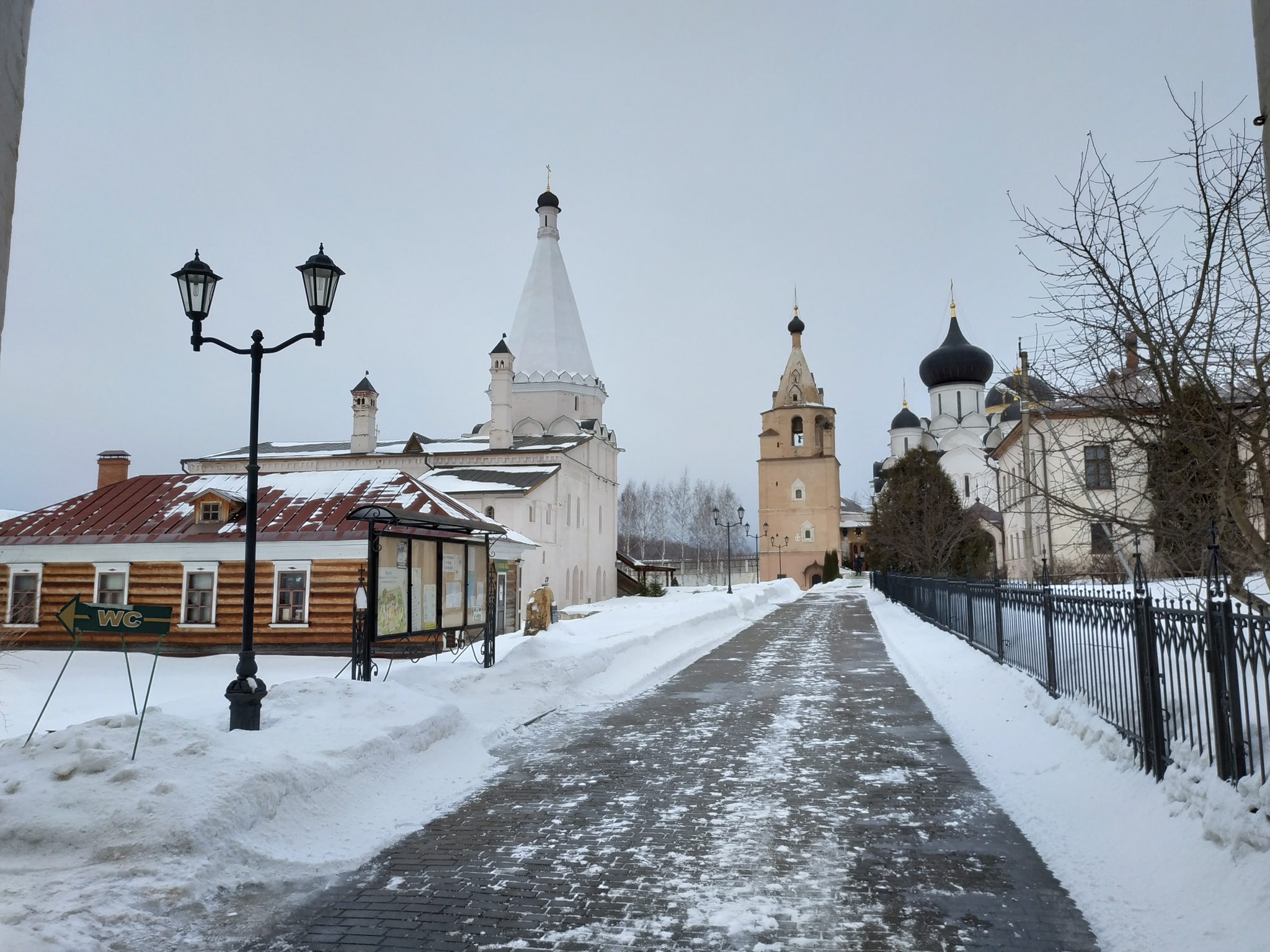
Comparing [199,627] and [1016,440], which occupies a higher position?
[1016,440]

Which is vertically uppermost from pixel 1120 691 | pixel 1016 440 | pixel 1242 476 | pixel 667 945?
pixel 1016 440

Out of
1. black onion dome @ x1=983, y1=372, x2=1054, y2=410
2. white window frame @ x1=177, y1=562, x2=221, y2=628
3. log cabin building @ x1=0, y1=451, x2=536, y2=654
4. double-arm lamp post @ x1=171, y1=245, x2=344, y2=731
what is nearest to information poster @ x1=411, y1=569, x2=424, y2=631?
double-arm lamp post @ x1=171, y1=245, x2=344, y2=731

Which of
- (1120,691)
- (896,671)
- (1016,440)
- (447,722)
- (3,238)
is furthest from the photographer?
(1016,440)

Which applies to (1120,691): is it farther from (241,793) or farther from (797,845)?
(241,793)

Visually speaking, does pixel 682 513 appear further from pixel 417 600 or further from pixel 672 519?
pixel 417 600

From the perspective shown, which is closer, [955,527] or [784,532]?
[955,527]

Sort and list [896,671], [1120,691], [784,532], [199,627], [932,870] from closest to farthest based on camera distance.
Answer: [932,870]
[1120,691]
[896,671]
[199,627]
[784,532]

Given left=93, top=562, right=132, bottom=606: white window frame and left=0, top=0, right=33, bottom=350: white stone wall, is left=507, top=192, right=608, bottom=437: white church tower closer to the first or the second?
left=93, top=562, right=132, bottom=606: white window frame

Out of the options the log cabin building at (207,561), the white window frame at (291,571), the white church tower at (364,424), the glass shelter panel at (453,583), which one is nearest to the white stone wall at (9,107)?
the glass shelter panel at (453,583)

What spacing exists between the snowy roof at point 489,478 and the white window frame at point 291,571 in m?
16.2

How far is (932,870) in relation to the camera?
4.99 meters

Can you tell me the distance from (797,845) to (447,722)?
4.43 metres

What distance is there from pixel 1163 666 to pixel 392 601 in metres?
8.91

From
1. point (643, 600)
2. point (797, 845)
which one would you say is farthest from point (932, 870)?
point (643, 600)
